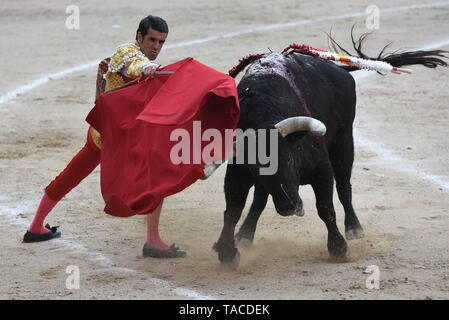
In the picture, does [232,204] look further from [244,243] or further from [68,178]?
[68,178]

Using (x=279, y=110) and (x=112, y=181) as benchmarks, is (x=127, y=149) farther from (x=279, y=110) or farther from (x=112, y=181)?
(x=279, y=110)

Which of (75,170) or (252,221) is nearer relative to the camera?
(75,170)

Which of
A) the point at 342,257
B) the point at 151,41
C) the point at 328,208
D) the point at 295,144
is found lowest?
the point at 342,257

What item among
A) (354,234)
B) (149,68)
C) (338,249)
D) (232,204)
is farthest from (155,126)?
(354,234)

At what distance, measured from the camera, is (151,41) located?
15.2 feet

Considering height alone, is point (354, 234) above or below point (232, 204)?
below

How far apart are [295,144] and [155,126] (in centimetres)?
76

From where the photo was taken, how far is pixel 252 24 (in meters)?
13.9

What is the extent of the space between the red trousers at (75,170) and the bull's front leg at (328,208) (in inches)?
52.9

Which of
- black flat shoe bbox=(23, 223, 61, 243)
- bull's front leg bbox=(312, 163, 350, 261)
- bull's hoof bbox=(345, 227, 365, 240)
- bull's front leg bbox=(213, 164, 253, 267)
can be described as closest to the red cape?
bull's front leg bbox=(213, 164, 253, 267)

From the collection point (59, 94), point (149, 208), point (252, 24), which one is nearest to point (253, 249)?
point (149, 208)

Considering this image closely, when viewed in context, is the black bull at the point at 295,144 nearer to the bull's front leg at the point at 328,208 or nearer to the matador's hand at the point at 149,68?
the bull's front leg at the point at 328,208

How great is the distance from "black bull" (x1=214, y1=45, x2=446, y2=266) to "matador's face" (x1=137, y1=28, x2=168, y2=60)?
0.53 meters

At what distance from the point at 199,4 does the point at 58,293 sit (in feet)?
39.3
